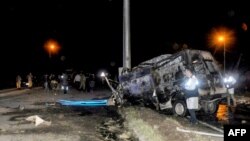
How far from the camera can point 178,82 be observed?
541 inches

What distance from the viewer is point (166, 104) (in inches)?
566

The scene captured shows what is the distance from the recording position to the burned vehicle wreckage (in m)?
13.4

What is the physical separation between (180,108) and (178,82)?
3.16ft

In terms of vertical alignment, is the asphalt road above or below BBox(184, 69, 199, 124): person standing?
below

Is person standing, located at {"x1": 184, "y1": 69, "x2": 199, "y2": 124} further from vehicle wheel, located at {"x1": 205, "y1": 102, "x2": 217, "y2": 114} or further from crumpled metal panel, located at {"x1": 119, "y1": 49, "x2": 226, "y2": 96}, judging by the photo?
vehicle wheel, located at {"x1": 205, "y1": 102, "x2": 217, "y2": 114}

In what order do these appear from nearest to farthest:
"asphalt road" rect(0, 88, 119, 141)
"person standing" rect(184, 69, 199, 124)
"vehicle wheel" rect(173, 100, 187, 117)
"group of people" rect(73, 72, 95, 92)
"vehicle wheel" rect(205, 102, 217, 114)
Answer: "asphalt road" rect(0, 88, 119, 141) → "person standing" rect(184, 69, 199, 124) → "vehicle wheel" rect(205, 102, 217, 114) → "vehicle wheel" rect(173, 100, 187, 117) → "group of people" rect(73, 72, 95, 92)

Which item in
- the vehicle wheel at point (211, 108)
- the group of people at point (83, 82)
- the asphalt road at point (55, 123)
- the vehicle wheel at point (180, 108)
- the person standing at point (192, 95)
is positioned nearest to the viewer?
the asphalt road at point (55, 123)

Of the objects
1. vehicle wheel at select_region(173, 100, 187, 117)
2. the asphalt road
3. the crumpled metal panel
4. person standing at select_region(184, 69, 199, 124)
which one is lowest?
the asphalt road

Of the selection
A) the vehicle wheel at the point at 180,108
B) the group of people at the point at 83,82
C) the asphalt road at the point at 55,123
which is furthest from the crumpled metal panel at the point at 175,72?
the group of people at the point at 83,82

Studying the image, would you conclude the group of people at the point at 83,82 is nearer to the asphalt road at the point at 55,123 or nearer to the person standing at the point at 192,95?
the asphalt road at the point at 55,123

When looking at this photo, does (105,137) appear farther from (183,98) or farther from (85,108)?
(85,108)

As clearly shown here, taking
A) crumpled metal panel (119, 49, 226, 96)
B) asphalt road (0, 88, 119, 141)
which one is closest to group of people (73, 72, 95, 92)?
asphalt road (0, 88, 119, 141)

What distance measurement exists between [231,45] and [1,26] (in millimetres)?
36697

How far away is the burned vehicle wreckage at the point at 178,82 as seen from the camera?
1341 cm
